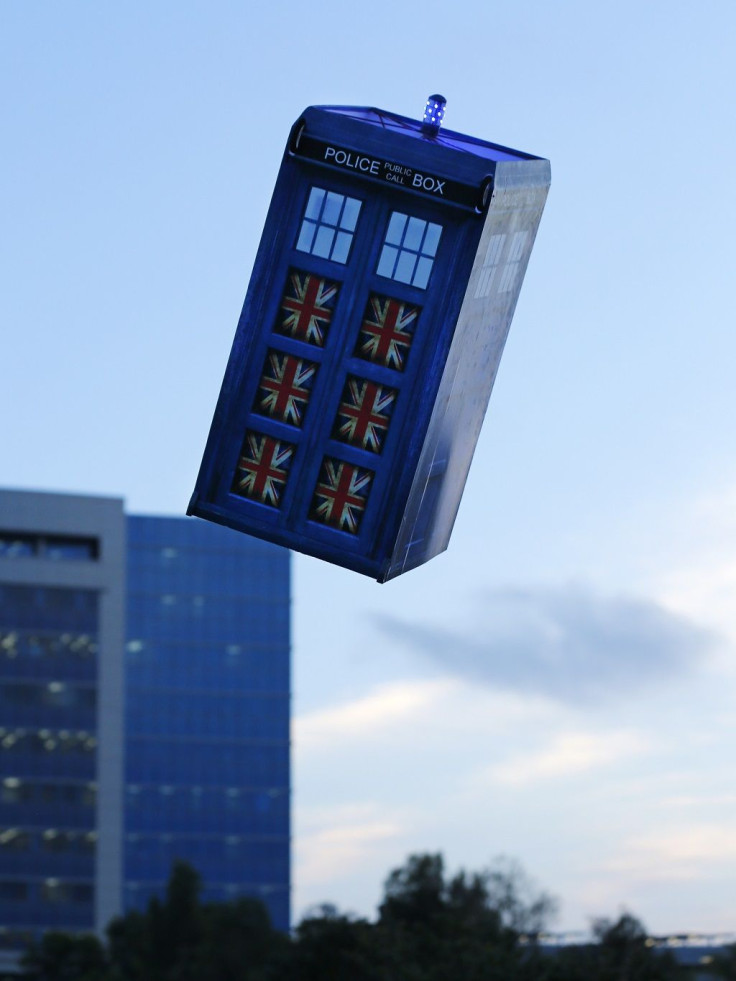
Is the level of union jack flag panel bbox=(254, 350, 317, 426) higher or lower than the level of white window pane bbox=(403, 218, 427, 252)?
lower

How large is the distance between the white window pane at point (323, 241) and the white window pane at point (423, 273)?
0.78 m

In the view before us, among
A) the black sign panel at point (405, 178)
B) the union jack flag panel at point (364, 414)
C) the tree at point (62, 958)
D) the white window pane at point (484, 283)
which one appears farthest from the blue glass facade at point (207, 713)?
the black sign panel at point (405, 178)

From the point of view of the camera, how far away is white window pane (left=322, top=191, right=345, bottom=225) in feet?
51.6

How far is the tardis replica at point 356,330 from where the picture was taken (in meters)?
15.4

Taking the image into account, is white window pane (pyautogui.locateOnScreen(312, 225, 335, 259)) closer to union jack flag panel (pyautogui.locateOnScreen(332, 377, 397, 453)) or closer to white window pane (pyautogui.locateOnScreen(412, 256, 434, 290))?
Answer: white window pane (pyautogui.locateOnScreen(412, 256, 434, 290))

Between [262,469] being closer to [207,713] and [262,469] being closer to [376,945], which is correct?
[376,945]

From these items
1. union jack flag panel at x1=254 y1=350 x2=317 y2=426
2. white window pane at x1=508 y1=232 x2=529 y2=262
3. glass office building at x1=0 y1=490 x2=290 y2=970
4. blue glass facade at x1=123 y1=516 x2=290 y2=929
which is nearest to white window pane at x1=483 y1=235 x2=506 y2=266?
white window pane at x1=508 y1=232 x2=529 y2=262

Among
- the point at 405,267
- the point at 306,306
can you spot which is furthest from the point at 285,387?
the point at 405,267

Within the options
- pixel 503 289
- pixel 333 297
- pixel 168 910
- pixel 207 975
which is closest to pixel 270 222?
pixel 333 297

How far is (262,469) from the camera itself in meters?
16.2

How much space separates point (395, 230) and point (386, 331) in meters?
0.83

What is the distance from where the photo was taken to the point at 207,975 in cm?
12119

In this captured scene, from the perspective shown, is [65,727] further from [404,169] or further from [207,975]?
[404,169]

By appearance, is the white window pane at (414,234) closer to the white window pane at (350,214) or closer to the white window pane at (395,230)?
the white window pane at (395,230)
